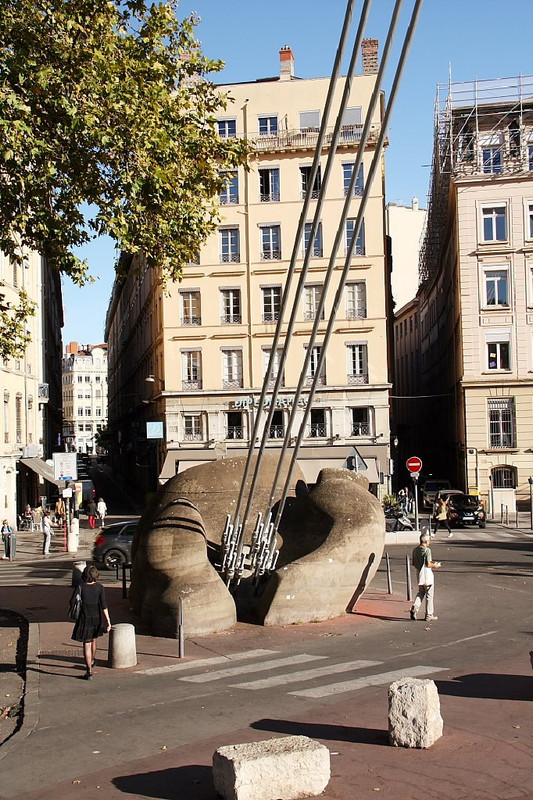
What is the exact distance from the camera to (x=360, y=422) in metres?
48.7

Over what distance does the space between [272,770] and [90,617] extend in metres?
6.38

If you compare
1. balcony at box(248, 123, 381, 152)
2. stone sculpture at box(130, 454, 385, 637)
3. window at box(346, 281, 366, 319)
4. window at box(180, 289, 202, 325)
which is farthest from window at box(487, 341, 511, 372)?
stone sculpture at box(130, 454, 385, 637)

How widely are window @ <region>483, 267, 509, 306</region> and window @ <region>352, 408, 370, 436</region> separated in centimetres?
861

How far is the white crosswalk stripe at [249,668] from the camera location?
539 inches

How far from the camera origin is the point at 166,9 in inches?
715

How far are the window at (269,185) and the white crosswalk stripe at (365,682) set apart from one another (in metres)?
39.1

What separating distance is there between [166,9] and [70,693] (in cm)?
1252

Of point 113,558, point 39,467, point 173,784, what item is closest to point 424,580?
point 173,784

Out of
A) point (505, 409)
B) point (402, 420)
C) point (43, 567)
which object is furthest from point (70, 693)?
point (402, 420)

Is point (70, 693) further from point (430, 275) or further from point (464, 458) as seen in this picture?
point (430, 275)

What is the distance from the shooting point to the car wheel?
99.4 feet

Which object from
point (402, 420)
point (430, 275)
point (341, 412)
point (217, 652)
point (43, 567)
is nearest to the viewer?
point (217, 652)

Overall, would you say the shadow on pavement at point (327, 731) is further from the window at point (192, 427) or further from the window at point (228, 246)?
the window at point (228, 246)

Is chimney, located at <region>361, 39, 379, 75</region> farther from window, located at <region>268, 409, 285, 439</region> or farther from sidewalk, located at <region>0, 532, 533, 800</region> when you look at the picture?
sidewalk, located at <region>0, 532, 533, 800</region>
